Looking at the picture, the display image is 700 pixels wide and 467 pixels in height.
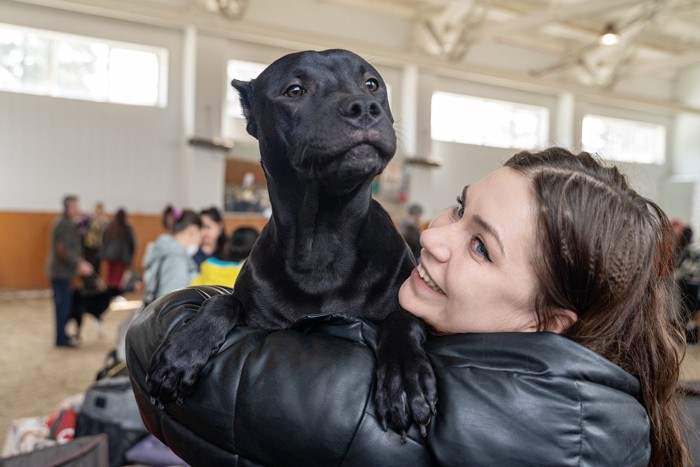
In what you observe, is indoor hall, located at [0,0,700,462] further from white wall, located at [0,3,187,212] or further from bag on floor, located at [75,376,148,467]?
bag on floor, located at [75,376,148,467]

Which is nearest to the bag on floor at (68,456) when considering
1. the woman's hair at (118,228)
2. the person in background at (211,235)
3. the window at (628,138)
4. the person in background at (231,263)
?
the person in background at (231,263)

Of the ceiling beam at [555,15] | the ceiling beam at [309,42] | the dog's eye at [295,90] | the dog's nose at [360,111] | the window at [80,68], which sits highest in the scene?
the ceiling beam at [555,15]

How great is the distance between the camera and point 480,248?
1.11 m

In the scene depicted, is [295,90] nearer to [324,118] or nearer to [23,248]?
[324,118]

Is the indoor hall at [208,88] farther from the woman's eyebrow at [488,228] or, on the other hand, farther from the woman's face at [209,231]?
the woman's eyebrow at [488,228]

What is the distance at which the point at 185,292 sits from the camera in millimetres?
1332

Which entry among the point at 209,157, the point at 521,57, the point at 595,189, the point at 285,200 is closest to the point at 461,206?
the point at 595,189

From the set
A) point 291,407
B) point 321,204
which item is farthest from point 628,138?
point 291,407

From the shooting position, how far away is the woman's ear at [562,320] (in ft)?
3.60

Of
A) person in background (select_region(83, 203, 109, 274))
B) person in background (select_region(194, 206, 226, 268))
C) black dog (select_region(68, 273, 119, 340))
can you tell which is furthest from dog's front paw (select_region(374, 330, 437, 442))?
person in background (select_region(83, 203, 109, 274))

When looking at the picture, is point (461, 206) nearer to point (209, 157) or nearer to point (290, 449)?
point (290, 449)

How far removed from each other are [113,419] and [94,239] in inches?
287

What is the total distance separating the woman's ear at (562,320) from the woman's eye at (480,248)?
0.15 metres

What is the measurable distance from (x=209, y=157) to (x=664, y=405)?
10258 millimetres
